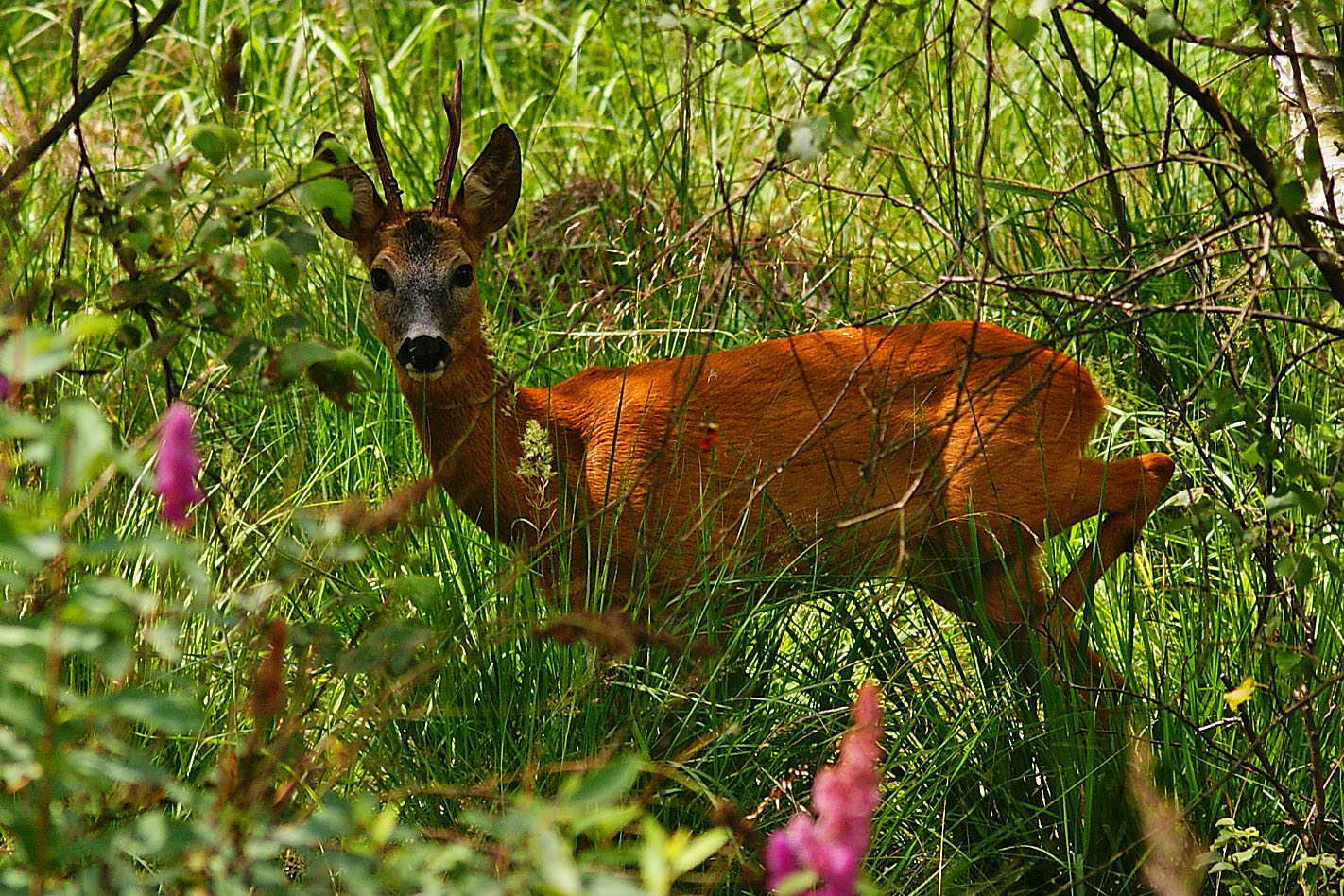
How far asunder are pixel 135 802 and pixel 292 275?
641 mm

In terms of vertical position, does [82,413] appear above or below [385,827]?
above

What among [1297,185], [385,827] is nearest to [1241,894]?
[1297,185]

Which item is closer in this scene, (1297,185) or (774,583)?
(1297,185)

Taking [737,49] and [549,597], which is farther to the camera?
[549,597]

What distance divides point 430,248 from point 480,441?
1.66 feet

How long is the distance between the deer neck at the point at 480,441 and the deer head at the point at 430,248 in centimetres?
2

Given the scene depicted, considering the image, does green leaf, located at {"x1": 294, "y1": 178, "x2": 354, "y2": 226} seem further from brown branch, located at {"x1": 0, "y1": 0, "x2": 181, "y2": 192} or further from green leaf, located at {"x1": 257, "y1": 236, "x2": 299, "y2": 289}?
brown branch, located at {"x1": 0, "y1": 0, "x2": 181, "y2": 192}

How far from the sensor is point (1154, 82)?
6.10 meters

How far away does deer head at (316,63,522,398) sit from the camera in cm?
380

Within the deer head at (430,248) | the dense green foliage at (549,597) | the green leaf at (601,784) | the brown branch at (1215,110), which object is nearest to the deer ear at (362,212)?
the deer head at (430,248)

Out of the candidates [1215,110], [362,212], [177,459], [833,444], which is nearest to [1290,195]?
[1215,110]

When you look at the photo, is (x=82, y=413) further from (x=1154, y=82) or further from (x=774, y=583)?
(x=1154, y=82)

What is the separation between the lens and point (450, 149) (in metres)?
4.00

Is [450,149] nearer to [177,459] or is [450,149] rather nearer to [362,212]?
[362,212]
